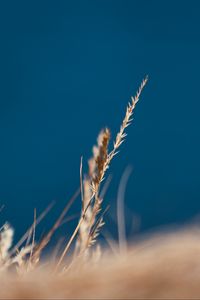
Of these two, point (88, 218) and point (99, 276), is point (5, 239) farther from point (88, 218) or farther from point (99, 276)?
point (99, 276)

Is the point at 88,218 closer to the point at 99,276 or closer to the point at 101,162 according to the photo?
the point at 101,162

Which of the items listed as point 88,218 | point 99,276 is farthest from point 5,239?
point 99,276

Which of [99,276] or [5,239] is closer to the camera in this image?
[99,276]

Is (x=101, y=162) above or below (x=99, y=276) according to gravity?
above

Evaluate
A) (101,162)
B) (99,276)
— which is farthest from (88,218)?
(99,276)

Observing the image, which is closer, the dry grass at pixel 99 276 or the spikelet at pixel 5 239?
the dry grass at pixel 99 276

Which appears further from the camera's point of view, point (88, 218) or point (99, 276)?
point (88, 218)

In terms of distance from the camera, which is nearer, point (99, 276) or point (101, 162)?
point (99, 276)

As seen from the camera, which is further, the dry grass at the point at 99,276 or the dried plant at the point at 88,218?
the dried plant at the point at 88,218

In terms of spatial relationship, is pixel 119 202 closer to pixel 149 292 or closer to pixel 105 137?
pixel 105 137

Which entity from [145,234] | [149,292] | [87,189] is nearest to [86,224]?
[87,189]

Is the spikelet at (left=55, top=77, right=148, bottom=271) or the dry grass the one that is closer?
the dry grass

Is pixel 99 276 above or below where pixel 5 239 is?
below
